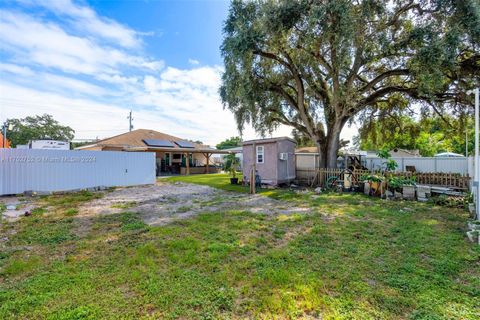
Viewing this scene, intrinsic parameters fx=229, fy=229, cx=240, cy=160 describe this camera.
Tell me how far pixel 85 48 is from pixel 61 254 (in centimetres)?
1017

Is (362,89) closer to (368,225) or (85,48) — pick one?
(368,225)

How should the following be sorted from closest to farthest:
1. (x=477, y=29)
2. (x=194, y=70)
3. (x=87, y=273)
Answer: (x=87, y=273) < (x=477, y=29) < (x=194, y=70)

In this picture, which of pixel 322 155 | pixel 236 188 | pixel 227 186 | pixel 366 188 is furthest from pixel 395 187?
pixel 227 186

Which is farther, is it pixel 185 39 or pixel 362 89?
pixel 185 39

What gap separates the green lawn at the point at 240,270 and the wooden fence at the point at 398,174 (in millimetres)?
4974

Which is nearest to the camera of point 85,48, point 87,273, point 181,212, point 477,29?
point 87,273

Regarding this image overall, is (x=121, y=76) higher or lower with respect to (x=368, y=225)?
higher

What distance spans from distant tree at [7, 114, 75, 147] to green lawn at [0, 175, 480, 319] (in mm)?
38913

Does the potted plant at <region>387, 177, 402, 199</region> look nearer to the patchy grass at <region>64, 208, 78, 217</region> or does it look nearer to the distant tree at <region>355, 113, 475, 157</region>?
the distant tree at <region>355, 113, 475, 157</region>

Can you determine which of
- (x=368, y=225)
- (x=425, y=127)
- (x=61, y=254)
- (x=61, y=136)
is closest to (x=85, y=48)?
(x=61, y=254)

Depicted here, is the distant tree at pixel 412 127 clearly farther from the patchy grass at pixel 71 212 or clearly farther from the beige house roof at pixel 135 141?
the patchy grass at pixel 71 212

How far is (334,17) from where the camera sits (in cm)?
916

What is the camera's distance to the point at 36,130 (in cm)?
3516

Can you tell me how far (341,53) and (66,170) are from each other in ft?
42.2
